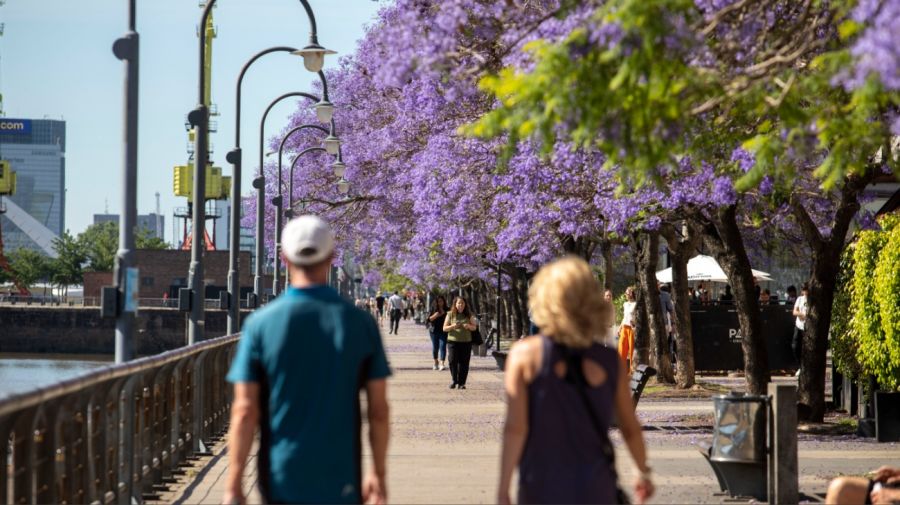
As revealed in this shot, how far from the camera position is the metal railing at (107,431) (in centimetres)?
796

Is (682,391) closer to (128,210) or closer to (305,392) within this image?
(128,210)

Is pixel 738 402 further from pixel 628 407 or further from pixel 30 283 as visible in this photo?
pixel 30 283

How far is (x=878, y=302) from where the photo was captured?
18.6 metres


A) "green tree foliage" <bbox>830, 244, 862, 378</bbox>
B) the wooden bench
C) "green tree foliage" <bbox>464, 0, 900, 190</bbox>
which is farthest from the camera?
"green tree foliage" <bbox>830, 244, 862, 378</bbox>

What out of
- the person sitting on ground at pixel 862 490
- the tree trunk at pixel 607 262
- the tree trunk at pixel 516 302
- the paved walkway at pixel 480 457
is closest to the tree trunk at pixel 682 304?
the paved walkway at pixel 480 457

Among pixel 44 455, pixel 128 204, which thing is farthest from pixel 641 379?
pixel 44 455

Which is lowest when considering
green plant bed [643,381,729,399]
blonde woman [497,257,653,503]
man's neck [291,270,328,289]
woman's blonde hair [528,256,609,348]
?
green plant bed [643,381,729,399]

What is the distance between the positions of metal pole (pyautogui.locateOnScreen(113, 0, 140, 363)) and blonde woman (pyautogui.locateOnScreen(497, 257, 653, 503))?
7528 mm

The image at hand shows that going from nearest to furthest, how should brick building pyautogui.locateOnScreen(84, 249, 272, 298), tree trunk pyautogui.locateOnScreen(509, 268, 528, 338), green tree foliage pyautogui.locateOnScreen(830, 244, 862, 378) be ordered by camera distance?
1. green tree foliage pyautogui.locateOnScreen(830, 244, 862, 378)
2. tree trunk pyautogui.locateOnScreen(509, 268, 528, 338)
3. brick building pyautogui.locateOnScreen(84, 249, 272, 298)

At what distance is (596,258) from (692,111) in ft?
199

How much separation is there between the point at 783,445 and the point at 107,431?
484 centimetres

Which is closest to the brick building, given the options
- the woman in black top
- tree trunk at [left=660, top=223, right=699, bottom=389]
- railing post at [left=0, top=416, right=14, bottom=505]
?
the woman in black top

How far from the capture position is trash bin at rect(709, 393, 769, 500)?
12.3 m

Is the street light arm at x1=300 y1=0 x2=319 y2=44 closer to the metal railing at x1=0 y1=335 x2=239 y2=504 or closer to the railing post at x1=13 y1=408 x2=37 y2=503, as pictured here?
the metal railing at x1=0 y1=335 x2=239 y2=504
